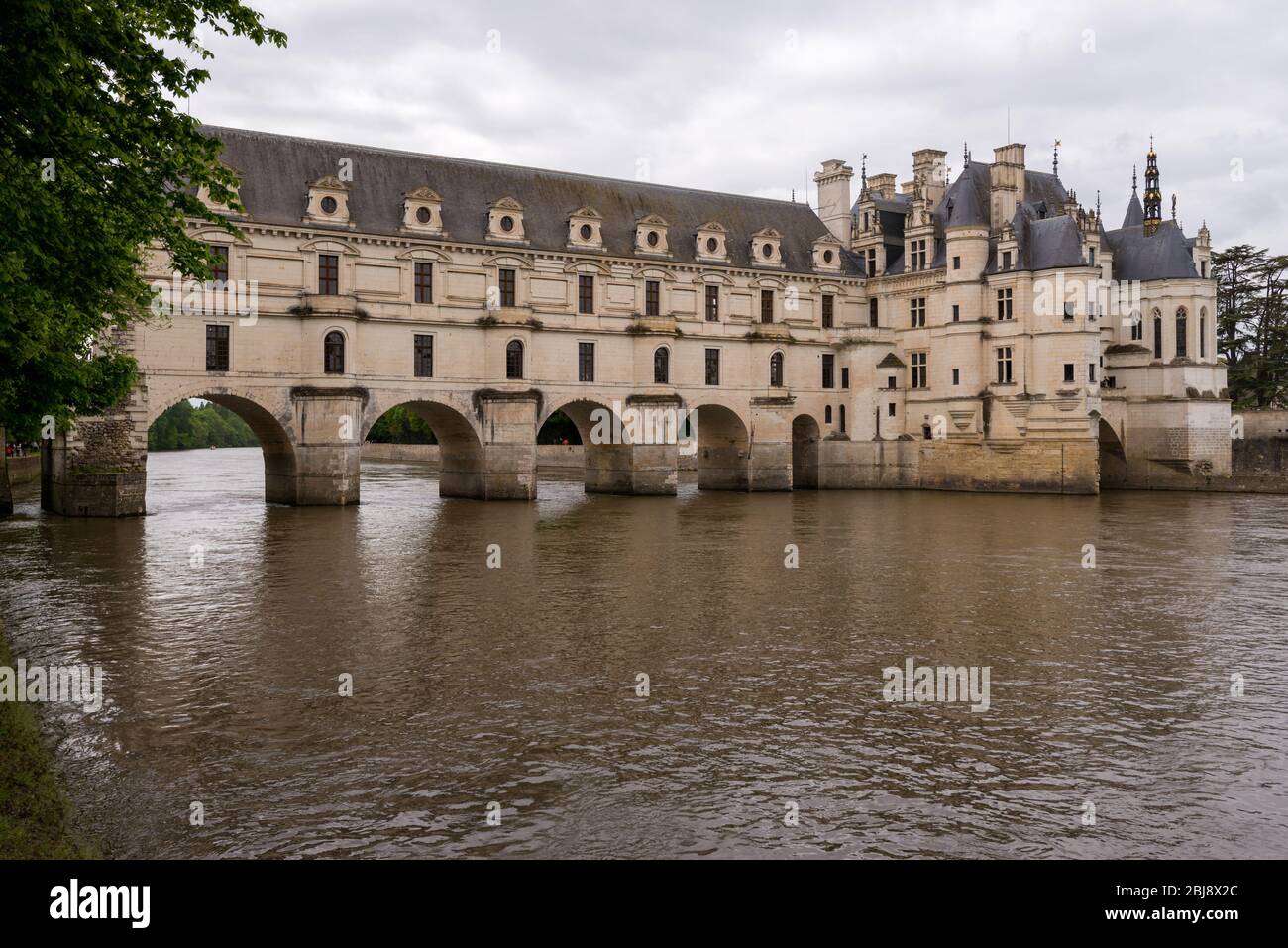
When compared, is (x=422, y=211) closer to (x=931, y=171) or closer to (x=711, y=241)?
(x=711, y=241)

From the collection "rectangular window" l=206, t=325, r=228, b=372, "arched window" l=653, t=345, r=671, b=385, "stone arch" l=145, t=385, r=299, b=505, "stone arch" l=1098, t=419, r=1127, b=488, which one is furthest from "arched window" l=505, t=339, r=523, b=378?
"stone arch" l=1098, t=419, r=1127, b=488

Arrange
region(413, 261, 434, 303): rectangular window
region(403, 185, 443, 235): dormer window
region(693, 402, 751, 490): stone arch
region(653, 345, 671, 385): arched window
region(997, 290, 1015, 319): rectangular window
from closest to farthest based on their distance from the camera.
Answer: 1. region(403, 185, 443, 235): dormer window
2. region(413, 261, 434, 303): rectangular window
3. region(653, 345, 671, 385): arched window
4. region(997, 290, 1015, 319): rectangular window
5. region(693, 402, 751, 490): stone arch

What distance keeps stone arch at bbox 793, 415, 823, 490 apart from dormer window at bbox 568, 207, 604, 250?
15190mm

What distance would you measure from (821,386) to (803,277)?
5.90 meters

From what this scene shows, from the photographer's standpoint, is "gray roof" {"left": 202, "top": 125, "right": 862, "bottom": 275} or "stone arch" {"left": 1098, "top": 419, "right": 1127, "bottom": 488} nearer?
"gray roof" {"left": 202, "top": 125, "right": 862, "bottom": 275}

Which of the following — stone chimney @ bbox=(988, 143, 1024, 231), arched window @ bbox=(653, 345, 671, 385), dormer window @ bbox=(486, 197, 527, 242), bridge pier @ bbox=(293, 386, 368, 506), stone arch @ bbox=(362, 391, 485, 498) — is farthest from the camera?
stone chimney @ bbox=(988, 143, 1024, 231)

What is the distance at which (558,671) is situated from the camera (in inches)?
537

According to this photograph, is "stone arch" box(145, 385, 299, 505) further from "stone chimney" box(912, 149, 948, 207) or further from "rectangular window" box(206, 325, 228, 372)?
"stone chimney" box(912, 149, 948, 207)

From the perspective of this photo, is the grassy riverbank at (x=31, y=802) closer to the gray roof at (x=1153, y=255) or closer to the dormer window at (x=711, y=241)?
the dormer window at (x=711, y=241)

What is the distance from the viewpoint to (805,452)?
5753 cm

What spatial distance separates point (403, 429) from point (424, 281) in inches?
2385

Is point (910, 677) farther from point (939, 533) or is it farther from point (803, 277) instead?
point (803, 277)

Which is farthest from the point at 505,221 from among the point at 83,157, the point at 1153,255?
the point at 1153,255

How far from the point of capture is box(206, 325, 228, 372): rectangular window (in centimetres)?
3991
